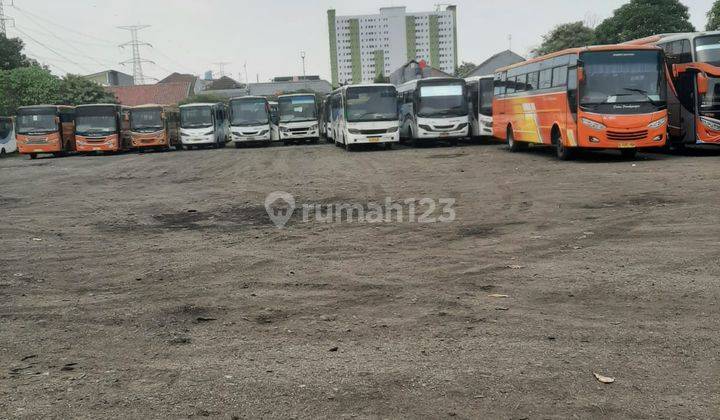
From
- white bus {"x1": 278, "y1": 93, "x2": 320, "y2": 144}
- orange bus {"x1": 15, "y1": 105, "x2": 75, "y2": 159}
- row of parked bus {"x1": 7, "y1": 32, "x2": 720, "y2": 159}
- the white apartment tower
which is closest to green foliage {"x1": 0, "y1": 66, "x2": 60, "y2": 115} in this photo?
row of parked bus {"x1": 7, "y1": 32, "x2": 720, "y2": 159}

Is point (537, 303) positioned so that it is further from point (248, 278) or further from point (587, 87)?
point (587, 87)

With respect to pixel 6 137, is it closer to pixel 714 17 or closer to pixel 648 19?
pixel 648 19

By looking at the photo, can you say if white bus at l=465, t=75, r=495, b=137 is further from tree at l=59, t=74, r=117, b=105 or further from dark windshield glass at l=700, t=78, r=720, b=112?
tree at l=59, t=74, r=117, b=105

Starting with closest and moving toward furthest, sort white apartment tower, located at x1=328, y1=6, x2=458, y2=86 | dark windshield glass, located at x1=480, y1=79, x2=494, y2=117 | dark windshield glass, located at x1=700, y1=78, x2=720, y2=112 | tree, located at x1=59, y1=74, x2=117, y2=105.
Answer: dark windshield glass, located at x1=700, y1=78, x2=720, y2=112 → dark windshield glass, located at x1=480, y1=79, x2=494, y2=117 → tree, located at x1=59, y1=74, x2=117, y2=105 → white apartment tower, located at x1=328, y1=6, x2=458, y2=86

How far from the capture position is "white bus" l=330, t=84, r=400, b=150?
93.9ft

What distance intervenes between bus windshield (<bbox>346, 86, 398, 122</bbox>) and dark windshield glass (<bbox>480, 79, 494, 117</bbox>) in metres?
4.14

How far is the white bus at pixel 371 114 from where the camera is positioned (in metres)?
28.6

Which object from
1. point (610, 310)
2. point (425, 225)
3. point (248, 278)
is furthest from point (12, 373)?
point (425, 225)

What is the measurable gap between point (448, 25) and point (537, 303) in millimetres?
142293

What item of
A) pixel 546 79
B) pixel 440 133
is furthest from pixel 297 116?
pixel 546 79

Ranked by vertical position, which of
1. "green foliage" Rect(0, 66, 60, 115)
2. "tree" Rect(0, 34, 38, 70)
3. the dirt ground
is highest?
"tree" Rect(0, 34, 38, 70)

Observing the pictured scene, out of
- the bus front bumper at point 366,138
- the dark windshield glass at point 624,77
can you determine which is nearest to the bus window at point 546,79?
the dark windshield glass at point 624,77

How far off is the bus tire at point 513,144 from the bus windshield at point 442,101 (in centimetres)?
433

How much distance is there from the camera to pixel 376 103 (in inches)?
1127
